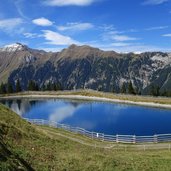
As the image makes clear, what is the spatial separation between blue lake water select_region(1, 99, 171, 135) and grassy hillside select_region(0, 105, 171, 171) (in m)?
41.9

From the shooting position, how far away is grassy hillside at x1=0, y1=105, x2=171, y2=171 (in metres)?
40.4

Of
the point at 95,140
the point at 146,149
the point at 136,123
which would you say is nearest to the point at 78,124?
the point at 136,123

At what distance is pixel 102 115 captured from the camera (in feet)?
415

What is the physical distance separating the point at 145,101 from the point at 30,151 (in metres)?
112

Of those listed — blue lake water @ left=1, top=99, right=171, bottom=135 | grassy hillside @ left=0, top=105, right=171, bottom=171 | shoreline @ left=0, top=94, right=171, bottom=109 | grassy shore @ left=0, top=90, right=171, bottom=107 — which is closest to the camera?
grassy hillside @ left=0, top=105, right=171, bottom=171

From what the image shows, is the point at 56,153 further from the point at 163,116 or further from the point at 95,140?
the point at 163,116

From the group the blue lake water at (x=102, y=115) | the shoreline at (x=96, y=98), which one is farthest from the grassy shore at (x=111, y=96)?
the blue lake water at (x=102, y=115)

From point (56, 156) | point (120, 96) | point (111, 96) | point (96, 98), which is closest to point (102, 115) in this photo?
point (120, 96)

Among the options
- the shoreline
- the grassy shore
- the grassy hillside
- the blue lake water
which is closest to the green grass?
the grassy shore

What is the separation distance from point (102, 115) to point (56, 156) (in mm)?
82442

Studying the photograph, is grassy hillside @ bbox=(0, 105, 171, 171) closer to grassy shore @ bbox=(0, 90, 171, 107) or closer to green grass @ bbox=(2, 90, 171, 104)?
green grass @ bbox=(2, 90, 171, 104)

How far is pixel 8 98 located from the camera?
193250 millimetres

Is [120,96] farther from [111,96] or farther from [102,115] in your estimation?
[102,115]

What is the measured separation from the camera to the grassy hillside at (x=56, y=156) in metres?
40.4
